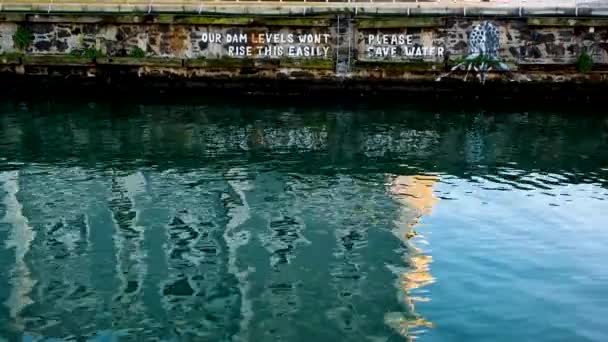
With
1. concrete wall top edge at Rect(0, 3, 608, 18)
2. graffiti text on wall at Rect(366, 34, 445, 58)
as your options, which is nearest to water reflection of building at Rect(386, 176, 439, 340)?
graffiti text on wall at Rect(366, 34, 445, 58)

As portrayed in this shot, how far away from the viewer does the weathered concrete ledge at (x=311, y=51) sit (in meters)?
26.9

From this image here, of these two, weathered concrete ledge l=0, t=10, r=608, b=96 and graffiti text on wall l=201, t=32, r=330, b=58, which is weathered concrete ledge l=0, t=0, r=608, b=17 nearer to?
weathered concrete ledge l=0, t=10, r=608, b=96

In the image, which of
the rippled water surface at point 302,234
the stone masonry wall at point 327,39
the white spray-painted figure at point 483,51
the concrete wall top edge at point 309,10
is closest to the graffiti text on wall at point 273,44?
the stone masonry wall at point 327,39

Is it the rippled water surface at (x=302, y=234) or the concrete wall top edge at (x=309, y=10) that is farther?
the concrete wall top edge at (x=309, y=10)

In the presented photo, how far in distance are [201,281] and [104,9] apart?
2017cm

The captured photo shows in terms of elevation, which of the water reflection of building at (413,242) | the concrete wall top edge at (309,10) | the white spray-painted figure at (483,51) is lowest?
the water reflection of building at (413,242)

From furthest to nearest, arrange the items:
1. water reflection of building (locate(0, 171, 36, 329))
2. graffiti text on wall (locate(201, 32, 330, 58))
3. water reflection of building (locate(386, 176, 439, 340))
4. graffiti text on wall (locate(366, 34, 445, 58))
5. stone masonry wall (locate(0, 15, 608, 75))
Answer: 1. graffiti text on wall (locate(201, 32, 330, 58))
2. graffiti text on wall (locate(366, 34, 445, 58))
3. stone masonry wall (locate(0, 15, 608, 75))
4. water reflection of building (locate(0, 171, 36, 329))
5. water reflection of building (locate(386, 176, 439, 340))

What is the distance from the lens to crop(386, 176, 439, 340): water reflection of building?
9445mm

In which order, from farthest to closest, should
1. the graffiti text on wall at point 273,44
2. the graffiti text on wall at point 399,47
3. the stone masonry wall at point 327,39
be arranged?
the graffiti text on wall at point 273,44
the graffiti text on wall at point 399,47
the stone masonry wall at point 327,39

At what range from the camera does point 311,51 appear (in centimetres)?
2747

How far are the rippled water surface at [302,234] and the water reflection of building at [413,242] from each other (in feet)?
0.13

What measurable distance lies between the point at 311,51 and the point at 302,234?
616 inches

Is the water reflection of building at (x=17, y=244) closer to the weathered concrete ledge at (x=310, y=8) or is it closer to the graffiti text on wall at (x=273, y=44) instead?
the graffiti text on wall at (x=273, y=44)

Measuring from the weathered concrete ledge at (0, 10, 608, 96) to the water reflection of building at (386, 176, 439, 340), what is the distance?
11305 mm
